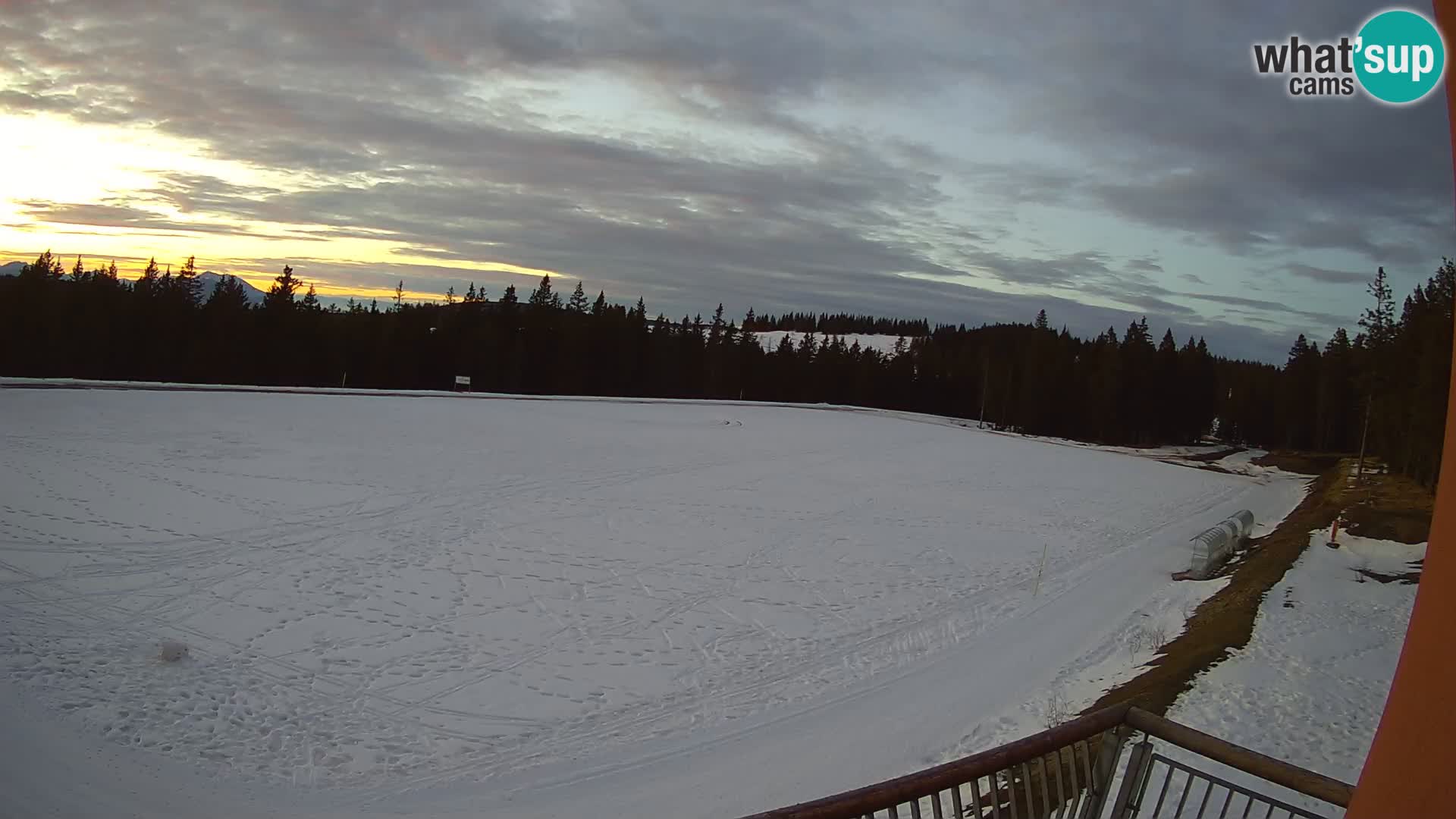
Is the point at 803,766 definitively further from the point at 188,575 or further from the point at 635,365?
the point at 635,365

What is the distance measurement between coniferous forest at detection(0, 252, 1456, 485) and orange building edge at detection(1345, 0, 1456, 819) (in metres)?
31.0

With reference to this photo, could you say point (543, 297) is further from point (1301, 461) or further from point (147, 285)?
point (1301, 461)

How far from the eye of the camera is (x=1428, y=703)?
273cm

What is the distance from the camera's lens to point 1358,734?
9352mm

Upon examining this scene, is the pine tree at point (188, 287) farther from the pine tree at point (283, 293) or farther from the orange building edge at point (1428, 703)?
the orange building edge at point (1428, 703)

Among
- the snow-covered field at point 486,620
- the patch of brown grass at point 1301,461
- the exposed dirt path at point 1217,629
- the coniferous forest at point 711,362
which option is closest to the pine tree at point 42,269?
the coniferous forest at point 711,362

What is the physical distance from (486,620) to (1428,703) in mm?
11437

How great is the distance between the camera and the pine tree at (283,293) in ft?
169

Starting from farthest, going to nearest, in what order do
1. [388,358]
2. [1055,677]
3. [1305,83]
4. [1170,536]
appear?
[388,358]
[1170,536]
[1055,677]
[1305,83]

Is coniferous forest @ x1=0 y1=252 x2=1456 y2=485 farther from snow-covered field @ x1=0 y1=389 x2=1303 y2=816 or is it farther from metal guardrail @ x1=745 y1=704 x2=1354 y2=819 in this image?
metal guardrail @ x1=745 y1=704 x2=1354 y2=819

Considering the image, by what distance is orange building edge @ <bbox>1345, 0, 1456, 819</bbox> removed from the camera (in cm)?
263

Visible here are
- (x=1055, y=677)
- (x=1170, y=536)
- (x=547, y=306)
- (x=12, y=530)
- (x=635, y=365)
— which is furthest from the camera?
(x=635, y=365)

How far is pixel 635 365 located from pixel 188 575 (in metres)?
60.0

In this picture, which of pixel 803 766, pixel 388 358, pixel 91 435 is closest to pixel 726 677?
pixel 803 766
